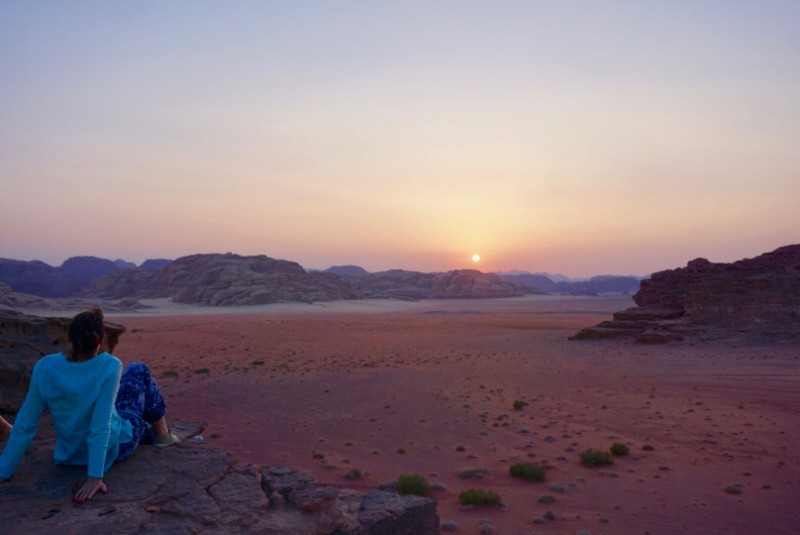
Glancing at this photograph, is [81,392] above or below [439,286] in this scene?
below

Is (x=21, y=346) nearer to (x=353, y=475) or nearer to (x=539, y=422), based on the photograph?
(x=353, y=475)

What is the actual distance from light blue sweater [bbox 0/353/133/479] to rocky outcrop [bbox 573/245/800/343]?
25365 millimetres

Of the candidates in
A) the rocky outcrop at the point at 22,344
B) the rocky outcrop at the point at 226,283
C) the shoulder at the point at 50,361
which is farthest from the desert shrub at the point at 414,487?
the rocky outcrop at the point at 226,283

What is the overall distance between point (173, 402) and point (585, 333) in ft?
68.1

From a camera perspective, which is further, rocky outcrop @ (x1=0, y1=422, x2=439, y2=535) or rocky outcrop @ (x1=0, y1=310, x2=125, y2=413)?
rocky outcrop @ (x1=0, y1=310, x2=125, y2=413)

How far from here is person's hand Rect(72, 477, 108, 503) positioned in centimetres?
426

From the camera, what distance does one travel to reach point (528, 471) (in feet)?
27.1

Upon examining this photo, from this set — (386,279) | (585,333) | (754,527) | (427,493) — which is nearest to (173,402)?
(427,493)

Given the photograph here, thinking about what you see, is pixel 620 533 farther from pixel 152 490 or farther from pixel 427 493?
pixel 152 490

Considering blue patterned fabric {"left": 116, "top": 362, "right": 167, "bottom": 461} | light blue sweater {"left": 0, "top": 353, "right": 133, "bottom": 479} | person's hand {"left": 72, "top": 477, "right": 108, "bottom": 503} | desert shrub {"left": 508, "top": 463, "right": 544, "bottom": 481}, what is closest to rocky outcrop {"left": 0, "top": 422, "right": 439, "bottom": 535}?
person's hand {"left": 72, "top": 477, "right": 108, "bottom": 503}

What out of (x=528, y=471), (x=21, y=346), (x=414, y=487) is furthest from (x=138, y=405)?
(x=21, y=346)

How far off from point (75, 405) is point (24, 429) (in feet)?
1.43

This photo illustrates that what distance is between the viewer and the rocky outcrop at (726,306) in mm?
25359

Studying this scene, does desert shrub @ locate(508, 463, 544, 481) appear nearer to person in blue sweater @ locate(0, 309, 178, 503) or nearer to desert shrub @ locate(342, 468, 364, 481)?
desert shrub @ locate(342, 468, 364, 481)
